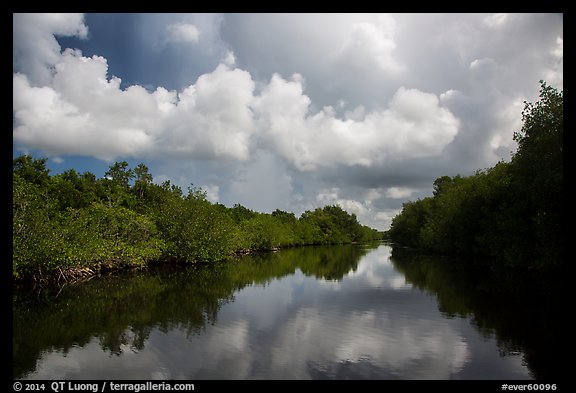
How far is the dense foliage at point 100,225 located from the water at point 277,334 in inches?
123

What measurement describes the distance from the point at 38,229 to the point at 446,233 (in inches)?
2212

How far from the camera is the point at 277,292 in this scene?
84.7ft

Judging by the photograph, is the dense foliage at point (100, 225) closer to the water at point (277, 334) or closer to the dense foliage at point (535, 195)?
the water at point (277, 334)

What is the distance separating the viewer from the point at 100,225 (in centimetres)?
3525

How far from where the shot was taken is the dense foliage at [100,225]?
1028 inches

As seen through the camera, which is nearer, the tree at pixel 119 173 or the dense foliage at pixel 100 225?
the dense foliage at pixel 100 225

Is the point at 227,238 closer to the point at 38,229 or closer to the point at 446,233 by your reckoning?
the point at 38,229

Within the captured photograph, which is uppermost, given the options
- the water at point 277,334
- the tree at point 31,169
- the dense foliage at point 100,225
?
the tree at point 31,169

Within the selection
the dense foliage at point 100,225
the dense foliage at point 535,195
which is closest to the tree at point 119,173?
the dense foliage at point 100,225

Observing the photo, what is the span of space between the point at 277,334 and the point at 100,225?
2650 cm

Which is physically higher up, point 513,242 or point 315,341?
point 513,242

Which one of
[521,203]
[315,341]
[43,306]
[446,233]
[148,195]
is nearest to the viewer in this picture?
[315,341]

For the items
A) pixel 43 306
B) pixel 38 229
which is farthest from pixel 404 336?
pixel 38 229

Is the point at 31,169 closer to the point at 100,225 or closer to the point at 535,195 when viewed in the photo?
the point at 100,225
